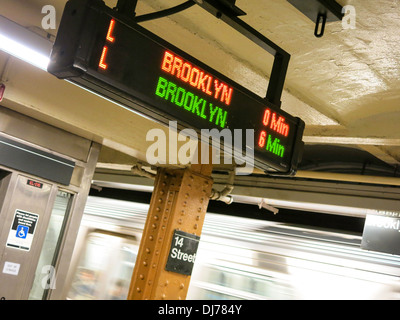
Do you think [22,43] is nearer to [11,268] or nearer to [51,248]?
[11,268]

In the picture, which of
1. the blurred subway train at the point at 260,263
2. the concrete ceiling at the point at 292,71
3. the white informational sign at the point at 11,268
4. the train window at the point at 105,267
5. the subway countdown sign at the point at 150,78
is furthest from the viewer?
the train window at the point at 105,267

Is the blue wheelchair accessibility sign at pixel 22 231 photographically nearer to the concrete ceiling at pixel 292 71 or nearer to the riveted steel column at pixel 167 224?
the concrete ceiling at pixel 292 71

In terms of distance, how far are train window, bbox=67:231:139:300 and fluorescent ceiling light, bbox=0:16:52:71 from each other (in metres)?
5.25

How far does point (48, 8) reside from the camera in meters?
4.14

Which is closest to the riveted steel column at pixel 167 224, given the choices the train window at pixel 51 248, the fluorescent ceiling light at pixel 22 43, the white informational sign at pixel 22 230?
the train window at pixel 51 248

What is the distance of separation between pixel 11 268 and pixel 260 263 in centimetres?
307

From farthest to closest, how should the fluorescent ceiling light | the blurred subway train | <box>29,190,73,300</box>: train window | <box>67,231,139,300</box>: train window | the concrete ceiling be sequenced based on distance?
<box>67,231,139,300</box>: train window
the blurred subway train
<box>29,190,73,300</box>: train window
the fluorescent ceiling light
the concrete ceiling

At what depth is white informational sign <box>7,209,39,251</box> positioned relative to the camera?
18.1ft

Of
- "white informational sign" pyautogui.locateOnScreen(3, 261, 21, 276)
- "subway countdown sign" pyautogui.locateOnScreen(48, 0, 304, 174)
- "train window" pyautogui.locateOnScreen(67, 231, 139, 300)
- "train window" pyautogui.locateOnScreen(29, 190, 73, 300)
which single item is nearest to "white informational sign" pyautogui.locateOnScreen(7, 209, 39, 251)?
"white informational sign" pyautogui.locateOnScreen(3, 261, 21, 276)

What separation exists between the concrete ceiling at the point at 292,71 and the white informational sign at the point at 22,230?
3.12 ft

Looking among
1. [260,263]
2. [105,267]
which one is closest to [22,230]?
[260,263]

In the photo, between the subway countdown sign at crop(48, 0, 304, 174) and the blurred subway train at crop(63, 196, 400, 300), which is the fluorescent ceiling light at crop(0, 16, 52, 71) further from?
the blurred subway train at crop(63, 196, 400, 300)

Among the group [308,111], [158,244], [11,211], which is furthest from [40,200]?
[308,111]

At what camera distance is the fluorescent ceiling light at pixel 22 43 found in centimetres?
374
